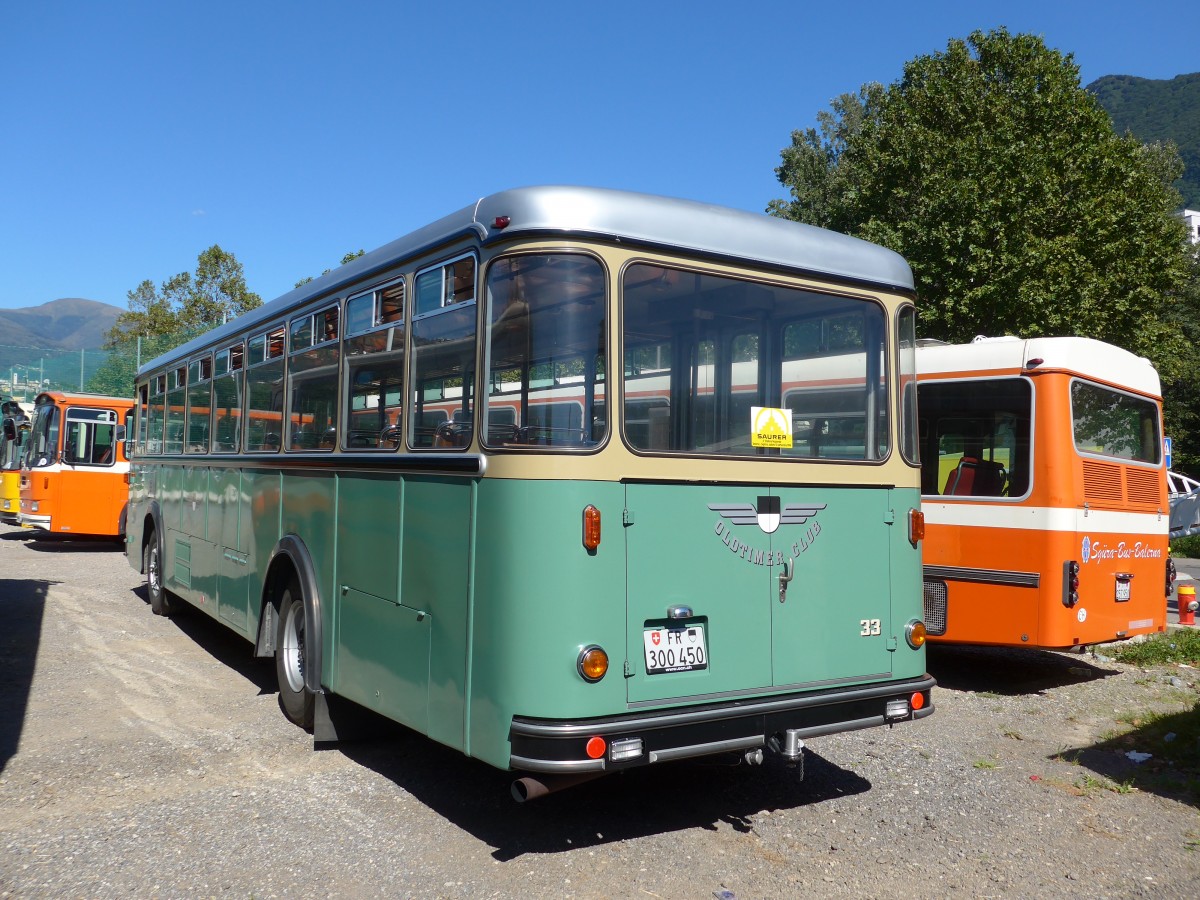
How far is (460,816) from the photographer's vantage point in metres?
4.96

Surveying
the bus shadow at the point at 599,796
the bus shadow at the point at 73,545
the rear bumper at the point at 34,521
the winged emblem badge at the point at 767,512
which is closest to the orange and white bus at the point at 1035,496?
the bus shadow at the point at 599,796

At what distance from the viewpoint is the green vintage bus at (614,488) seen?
13.8 feet

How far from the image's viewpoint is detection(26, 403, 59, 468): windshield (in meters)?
17.6

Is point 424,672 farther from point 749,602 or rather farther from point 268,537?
point 268,537

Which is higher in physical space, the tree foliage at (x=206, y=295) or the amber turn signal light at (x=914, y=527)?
the tree foliage at (x=206, y=295)

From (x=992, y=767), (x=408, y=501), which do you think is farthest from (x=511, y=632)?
(x=992, y=767)

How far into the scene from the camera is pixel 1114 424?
8.49 m

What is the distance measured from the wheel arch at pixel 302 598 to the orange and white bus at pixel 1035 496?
4864 mm

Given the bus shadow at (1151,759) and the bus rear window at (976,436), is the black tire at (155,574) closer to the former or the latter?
the bus rear window at (976,436)

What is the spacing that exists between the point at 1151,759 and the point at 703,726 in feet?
11.5

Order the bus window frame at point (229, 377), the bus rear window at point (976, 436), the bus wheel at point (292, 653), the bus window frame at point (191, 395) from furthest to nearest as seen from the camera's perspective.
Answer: the bus window frame at point (191, 395)
the bus rear window at point (976, 436)
the bus window frame at point (229, 377)
the bus wheel at point (292, 653)

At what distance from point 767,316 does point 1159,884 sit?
300cm

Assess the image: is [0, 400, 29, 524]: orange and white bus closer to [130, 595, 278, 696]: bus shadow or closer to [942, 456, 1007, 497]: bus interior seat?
[130, 595, 278, 696]: bus shadow

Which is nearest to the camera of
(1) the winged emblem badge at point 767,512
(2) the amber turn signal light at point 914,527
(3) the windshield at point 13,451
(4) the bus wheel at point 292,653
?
(1) the winged emblem badge at point 767,512
